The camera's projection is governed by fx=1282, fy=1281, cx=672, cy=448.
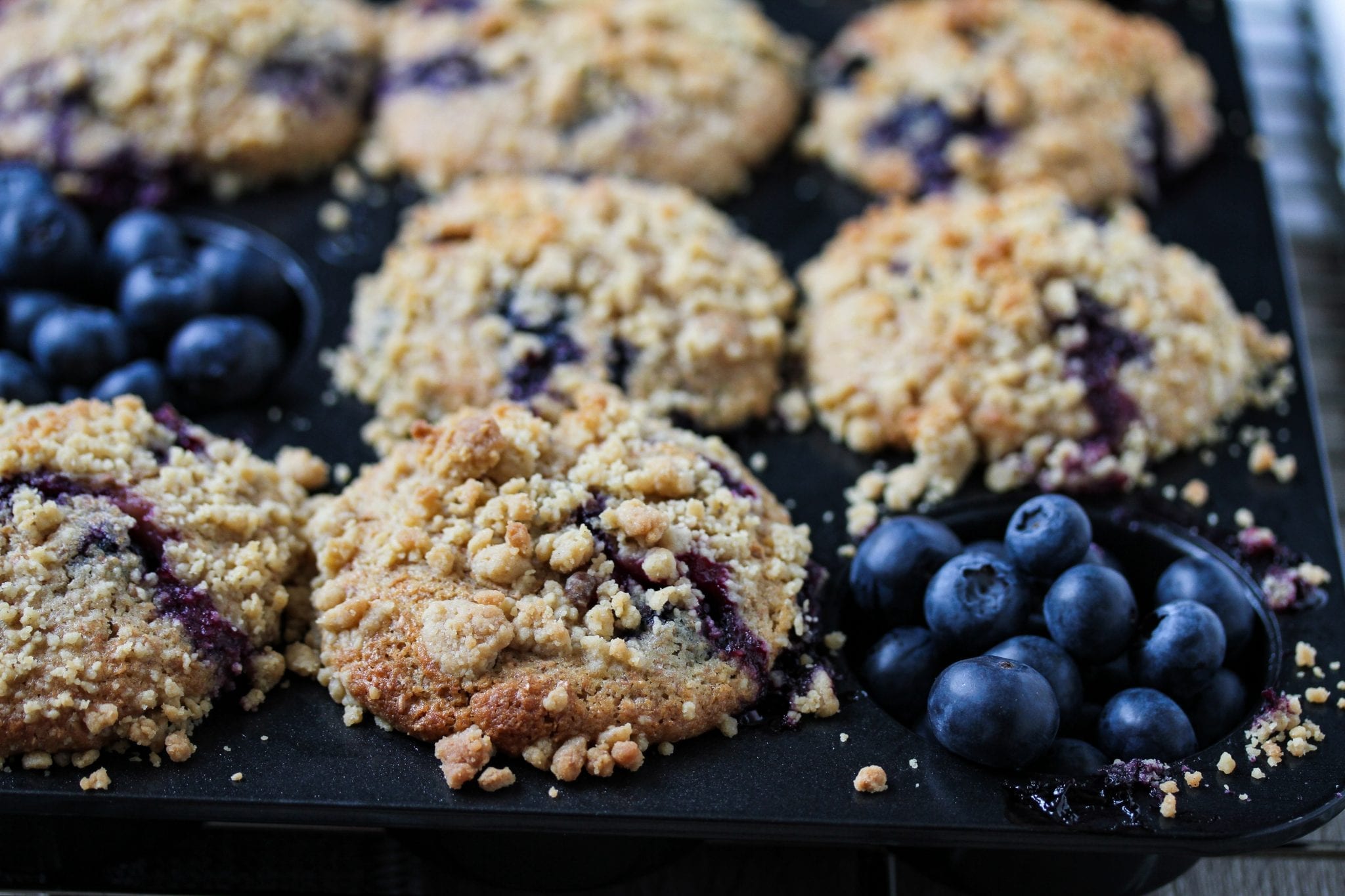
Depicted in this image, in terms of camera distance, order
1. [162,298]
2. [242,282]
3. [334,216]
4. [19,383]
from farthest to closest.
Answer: [334,216] < [242,282] < [162,298] < [19,383]

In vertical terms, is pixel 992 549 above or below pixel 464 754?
above

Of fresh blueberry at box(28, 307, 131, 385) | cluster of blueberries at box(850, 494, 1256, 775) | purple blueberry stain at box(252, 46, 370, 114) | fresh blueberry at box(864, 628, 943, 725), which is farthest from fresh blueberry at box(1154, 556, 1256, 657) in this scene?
purple blueberry stain at box(252, 46, 370, 114)

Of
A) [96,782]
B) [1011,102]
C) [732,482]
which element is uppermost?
[1011,102]

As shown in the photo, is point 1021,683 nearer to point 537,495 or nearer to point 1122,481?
point 1122,481

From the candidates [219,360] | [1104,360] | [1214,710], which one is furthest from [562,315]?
[1214,710]

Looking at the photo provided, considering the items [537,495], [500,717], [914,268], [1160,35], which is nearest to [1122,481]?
[914,268]

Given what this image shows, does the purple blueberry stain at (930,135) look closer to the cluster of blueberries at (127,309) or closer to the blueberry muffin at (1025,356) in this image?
the blueberry muffin at (1025,356)

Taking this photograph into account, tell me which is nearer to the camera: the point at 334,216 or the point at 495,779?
the point at 495,779

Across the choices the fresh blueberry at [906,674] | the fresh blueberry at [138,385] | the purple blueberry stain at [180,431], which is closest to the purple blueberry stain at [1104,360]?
the fresh blueberry at [906,674]

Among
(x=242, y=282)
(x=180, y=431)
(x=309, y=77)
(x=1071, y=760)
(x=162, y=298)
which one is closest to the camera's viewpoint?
(x=1071, y=760)

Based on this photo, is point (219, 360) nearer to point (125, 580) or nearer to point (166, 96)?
point (125, 580)
